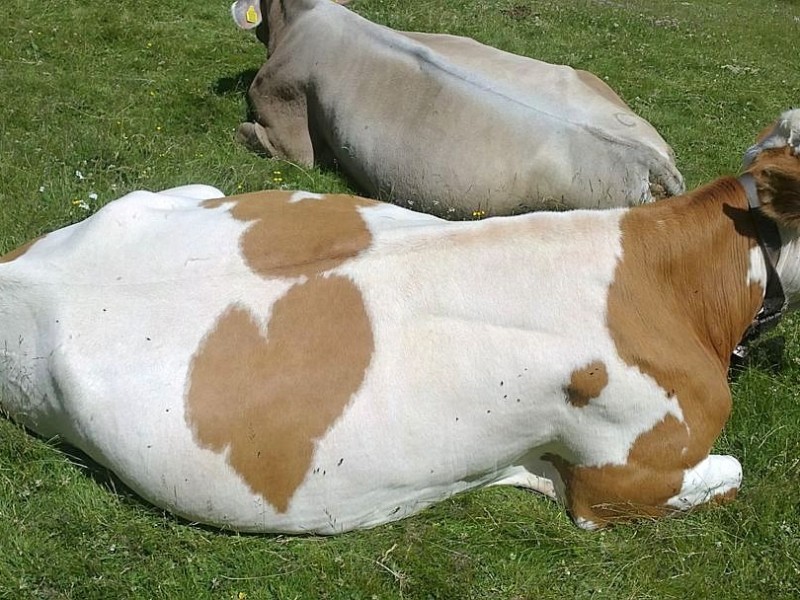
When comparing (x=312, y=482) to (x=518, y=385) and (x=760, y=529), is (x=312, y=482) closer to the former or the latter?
(x=518, y=385)

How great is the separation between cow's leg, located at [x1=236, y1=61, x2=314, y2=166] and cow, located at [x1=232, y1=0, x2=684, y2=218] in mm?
13

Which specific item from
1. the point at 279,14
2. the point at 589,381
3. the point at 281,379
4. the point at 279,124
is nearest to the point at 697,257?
the point at 589,381

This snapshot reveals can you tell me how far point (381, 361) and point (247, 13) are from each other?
661 centimetres

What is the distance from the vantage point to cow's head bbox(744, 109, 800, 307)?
3.84 meters

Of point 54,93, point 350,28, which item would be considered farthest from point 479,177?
point 54,93

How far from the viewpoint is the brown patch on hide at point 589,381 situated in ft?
12.5

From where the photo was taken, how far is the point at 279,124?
814 centimetres

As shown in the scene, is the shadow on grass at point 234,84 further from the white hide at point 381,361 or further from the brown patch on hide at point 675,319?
the brown patch on hide at point 675,319

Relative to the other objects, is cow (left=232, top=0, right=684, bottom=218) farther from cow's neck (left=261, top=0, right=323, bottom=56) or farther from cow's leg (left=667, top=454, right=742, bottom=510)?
cow's leg (left=667, top=454, right=742, bottom=510)

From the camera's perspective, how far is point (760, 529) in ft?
14.2

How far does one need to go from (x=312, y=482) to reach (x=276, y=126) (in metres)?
5.10

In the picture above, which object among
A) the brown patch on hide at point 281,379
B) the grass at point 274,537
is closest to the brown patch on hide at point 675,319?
the grass at point 274,537

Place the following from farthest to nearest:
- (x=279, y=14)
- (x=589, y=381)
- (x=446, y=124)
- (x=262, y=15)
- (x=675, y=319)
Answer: (x=262, y=15) < (x=279, y=14) < (x=446, y=124) < (x=675, y=319) < (x=589, y=381)

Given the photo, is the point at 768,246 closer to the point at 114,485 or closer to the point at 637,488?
the point at 637,488
